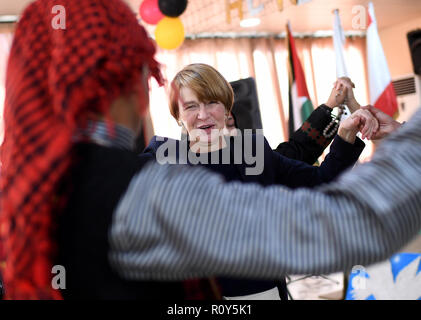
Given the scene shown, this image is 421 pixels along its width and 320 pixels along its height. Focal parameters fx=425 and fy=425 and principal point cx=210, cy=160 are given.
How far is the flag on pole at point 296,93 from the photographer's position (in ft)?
13.6

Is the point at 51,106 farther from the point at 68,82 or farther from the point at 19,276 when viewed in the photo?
the point at 19,276

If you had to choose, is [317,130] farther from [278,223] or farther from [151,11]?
[151,11]

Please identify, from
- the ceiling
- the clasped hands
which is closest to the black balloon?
the ceiling

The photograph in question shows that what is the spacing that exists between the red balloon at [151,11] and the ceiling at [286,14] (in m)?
0.97

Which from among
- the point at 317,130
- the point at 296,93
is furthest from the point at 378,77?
the point at 317,130

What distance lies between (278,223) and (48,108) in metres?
0.29

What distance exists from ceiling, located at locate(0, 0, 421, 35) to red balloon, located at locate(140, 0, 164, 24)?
0.97 meters

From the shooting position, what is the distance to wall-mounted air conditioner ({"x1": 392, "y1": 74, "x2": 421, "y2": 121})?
5.30 metres

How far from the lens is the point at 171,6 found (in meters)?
2.58

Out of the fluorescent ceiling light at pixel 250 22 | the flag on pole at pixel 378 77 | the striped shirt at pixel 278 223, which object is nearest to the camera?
the striped shirt at pixel 278 223

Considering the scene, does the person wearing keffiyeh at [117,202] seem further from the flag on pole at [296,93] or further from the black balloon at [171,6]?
the flag on pole at [296,93]

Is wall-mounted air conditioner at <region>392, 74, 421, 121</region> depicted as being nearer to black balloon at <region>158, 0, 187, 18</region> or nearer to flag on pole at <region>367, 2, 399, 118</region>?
flag on pole at <region>367, 2, 399, 118</region>

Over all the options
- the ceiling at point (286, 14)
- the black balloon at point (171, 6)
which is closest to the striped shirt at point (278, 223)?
the black balloon at point (171, 6)
